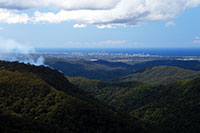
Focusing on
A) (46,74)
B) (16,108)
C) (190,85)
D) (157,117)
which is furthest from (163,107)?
(16,108)

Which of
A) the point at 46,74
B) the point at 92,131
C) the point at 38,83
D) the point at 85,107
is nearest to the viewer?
the point at 92,131

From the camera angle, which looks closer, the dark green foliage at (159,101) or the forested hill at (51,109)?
the forested hill at (51,109)

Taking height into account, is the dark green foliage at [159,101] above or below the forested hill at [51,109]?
below

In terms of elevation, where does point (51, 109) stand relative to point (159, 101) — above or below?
above

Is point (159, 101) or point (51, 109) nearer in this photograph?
point (51, 109)

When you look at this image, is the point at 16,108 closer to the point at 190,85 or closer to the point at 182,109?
the point at 182,109

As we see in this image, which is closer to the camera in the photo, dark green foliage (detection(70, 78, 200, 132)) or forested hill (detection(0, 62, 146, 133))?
forested hill (detection(0, 62, 146, 133))

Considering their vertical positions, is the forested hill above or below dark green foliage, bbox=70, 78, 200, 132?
above

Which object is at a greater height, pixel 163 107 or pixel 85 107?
pixel 85 107
